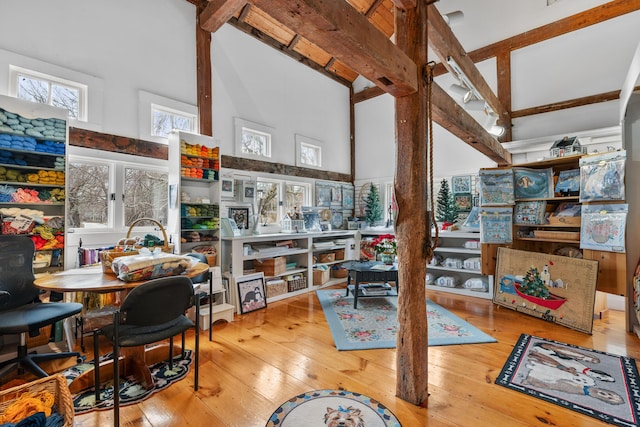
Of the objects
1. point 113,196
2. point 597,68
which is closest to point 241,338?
point 113,196

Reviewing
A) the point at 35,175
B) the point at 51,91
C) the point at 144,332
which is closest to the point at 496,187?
the point at 144,332

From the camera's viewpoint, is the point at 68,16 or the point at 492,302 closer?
the point at 68,16

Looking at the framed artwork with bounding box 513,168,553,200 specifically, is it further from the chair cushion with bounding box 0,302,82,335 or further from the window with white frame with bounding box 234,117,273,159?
the chair cushion with bounding box 0,302,82,335

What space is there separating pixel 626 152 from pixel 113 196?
18.8ft

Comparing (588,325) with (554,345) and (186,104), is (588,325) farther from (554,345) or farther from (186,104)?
(186,104)

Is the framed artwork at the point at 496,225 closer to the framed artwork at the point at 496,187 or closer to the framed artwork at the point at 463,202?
the framed artwork at the point at 496,187

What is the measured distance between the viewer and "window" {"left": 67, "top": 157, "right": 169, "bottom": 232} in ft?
10.9

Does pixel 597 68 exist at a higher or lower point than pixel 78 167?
higher

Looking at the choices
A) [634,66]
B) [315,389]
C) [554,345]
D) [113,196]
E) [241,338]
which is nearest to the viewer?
[315,389]

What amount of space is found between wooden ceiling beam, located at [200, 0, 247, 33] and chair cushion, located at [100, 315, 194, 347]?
373 centimetres

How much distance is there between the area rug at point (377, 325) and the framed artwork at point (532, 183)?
6.48 feet

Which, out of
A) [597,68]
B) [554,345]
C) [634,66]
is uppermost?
[597,68]

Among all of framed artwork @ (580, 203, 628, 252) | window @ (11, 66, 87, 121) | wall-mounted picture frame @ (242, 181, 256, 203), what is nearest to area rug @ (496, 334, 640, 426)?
framed artwork @ (580, 203, 628, 252)

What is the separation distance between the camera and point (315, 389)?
2.22 meters
